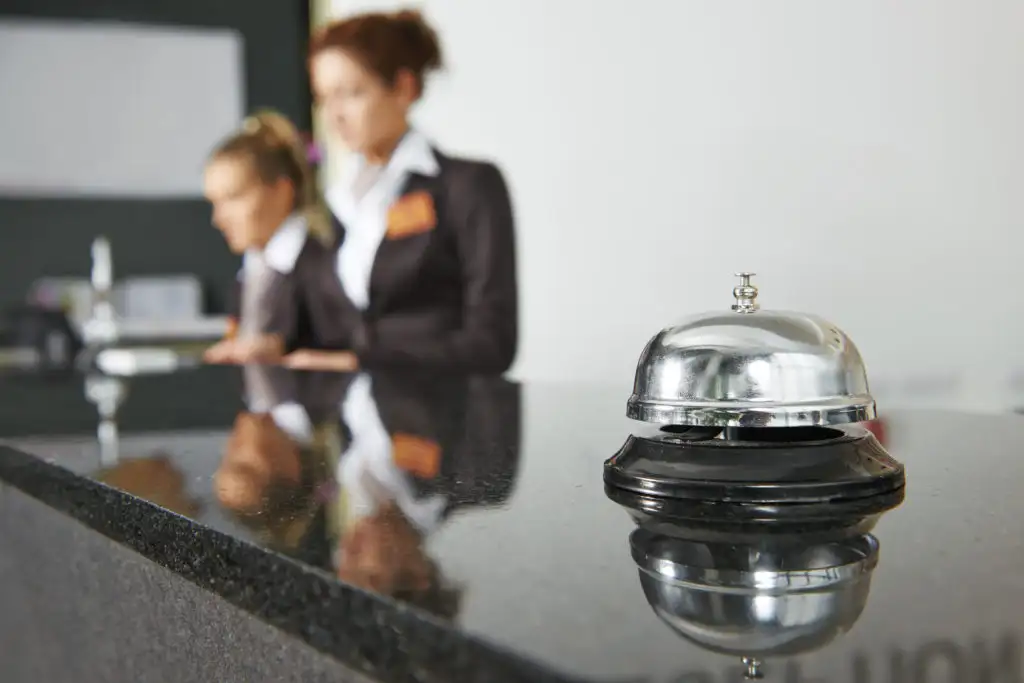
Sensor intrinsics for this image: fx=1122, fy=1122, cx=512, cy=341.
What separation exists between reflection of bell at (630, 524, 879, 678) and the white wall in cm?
234

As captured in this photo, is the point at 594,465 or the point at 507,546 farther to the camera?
the point at 594,465

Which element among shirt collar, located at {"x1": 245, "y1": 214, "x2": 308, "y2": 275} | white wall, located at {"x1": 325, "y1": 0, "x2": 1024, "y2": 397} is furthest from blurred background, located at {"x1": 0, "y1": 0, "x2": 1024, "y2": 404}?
shirt collar, located at {"x1": 245, "y1": 214, "x2": 308, "y2": 275}

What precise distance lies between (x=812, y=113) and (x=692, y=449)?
8.08 ft

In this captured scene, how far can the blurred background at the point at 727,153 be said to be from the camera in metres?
2.59

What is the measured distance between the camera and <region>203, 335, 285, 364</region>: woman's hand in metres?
2.55

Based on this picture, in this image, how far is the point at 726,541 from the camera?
46cm

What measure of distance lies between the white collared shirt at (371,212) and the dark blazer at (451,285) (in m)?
0.03

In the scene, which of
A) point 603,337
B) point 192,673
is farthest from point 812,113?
point 192,673

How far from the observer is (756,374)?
1.84 feet

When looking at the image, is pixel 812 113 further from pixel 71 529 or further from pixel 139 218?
pixel 139 218

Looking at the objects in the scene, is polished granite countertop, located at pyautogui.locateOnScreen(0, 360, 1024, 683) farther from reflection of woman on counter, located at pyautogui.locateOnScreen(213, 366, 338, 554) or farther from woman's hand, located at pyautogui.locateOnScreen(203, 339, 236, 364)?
woman's hand, located at pyautogui.locateOnScreen(203, 339, 236, 364)

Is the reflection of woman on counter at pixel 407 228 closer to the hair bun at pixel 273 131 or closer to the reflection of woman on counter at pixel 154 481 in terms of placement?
the hair bun at pixel 273 131

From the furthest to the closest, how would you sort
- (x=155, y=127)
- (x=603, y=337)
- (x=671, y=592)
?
(x=155, y=127) → (x=603, y=337) → (x=671, y=592)

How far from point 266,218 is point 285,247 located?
0.38 ft
